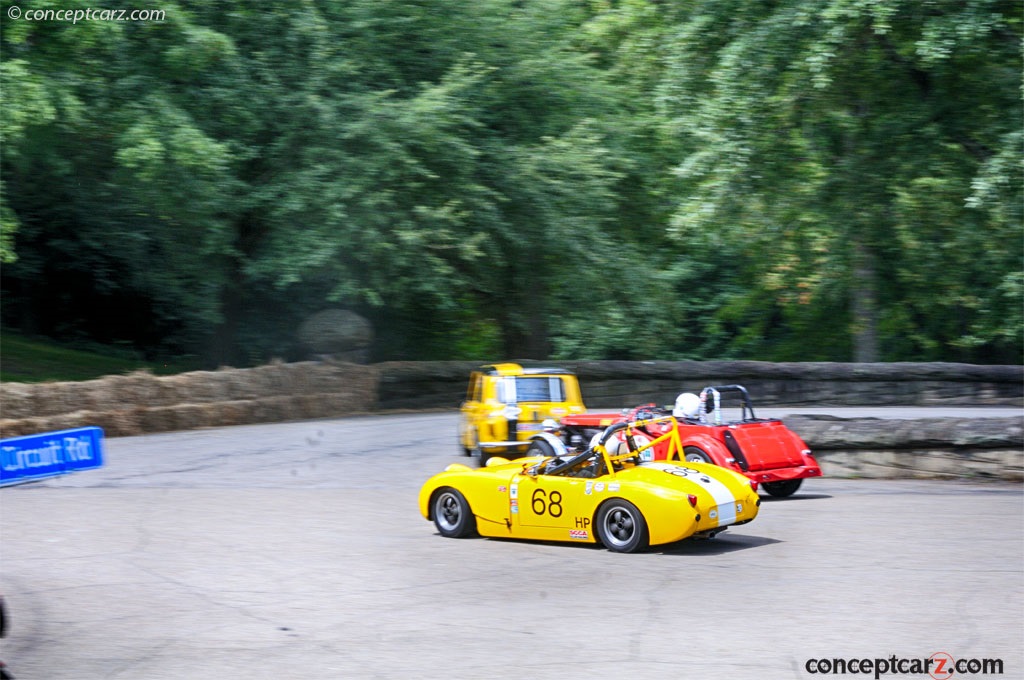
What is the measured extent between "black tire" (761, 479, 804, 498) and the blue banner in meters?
10.5

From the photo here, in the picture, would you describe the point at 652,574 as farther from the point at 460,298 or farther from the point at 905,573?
the point at 460,298

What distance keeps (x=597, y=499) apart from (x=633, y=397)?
54.0 ft

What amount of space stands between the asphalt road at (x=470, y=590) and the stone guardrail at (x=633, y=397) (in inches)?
39.2

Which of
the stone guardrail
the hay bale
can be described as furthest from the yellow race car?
the hay bale

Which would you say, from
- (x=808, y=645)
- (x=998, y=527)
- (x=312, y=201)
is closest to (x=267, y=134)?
(x=312, y=201)

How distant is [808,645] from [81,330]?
2707 centimetres

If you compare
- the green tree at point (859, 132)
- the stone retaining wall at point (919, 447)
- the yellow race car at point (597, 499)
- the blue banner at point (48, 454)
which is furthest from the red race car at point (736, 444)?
the blue banner at point (48, 454)

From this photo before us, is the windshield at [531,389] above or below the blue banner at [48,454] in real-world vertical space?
below

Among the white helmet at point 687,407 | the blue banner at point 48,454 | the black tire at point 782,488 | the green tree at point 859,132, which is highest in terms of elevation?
the green tree at point 859,132

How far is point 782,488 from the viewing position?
15.1 metres

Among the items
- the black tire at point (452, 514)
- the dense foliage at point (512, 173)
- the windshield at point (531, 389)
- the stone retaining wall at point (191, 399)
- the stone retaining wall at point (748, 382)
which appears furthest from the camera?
the stone retaining wall at point (748, 382)

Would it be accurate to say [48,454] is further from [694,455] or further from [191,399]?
[191,399]

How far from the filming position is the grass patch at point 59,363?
84.1 ft

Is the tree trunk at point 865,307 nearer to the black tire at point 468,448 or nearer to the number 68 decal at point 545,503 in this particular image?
→ the black tire at point 468,448
